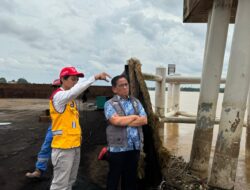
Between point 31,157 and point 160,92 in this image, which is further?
point 160,92

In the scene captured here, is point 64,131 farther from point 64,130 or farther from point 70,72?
point 70,72

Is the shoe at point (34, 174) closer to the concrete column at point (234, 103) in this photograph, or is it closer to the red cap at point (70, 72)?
the red cap at point (70, 72)

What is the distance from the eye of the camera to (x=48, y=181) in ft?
14.9

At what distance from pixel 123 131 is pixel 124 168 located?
0.47 meters

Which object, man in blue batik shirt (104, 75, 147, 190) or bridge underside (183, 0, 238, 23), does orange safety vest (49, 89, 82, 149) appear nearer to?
man in blue batik shirt (104, 75, 147, 190)

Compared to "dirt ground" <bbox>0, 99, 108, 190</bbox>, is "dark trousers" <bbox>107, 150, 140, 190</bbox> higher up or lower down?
higher up

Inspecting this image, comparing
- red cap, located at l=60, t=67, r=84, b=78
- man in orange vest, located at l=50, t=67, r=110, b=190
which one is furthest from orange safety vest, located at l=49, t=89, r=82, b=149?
red cap, located at l=60, t=67, r=84, b=78

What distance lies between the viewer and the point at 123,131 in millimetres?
3443

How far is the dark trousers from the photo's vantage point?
11.5ft

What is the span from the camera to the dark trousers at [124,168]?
349cm

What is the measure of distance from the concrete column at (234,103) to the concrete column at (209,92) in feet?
2.44

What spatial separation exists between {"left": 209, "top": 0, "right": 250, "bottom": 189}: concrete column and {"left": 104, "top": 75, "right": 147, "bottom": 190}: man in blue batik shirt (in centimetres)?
134

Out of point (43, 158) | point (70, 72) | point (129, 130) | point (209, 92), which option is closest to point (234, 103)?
point (209, 92)

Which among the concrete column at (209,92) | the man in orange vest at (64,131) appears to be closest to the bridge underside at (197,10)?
the concrete column at (209,92)
